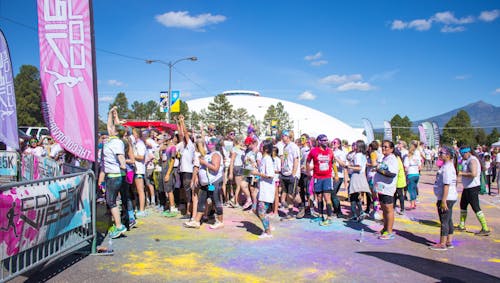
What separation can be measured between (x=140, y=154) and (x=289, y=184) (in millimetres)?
3698

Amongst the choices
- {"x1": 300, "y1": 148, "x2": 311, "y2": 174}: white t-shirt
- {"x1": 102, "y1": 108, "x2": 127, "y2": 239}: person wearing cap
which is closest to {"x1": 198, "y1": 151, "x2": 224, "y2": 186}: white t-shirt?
{"x1": 102, "y1": 108, "x2": 127, "y2": 239}: person wearing cap

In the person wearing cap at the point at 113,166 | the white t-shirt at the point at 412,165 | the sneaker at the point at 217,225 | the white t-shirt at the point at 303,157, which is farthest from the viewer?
the white t-shirt at the point at 412,165

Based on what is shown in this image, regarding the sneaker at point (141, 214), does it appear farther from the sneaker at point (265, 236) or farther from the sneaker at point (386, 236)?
the sneaker at point (386, 236)

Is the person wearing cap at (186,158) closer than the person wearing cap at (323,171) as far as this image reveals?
No

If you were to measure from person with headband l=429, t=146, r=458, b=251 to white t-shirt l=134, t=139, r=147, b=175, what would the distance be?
6.07m

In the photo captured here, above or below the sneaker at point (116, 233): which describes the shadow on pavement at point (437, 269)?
below

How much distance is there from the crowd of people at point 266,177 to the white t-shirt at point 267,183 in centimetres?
2

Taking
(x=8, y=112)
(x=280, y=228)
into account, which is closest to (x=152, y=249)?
(x=280, y=228)

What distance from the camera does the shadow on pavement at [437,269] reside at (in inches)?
173

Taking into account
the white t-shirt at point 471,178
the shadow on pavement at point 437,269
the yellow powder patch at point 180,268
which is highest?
the white t-shirt at point 471,178

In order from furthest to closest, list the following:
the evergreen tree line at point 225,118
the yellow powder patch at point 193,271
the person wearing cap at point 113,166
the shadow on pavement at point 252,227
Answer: the evergreen tree line at point 225,118 < the shadow on pavement at point 252,227 < the person wearing cap at point 113,166 < the yellow powder patch at point 193,271

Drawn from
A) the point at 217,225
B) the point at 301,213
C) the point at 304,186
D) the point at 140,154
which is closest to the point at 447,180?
the point at 301,213

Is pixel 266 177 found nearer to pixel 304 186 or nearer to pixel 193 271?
pixel 193 271

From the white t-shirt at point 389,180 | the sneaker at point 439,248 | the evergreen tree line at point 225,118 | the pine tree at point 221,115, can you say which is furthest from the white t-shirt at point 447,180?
the pine tree at point 221,115
